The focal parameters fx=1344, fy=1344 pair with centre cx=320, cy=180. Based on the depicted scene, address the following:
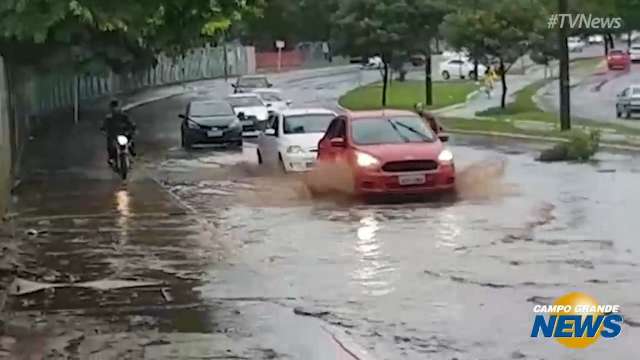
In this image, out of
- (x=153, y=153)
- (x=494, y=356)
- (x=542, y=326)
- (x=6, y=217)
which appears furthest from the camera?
(x=153, y=153)

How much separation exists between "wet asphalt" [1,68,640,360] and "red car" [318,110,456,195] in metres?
0.49

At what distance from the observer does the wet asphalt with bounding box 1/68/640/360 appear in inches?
399

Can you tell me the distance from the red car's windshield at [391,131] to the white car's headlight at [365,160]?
518mm

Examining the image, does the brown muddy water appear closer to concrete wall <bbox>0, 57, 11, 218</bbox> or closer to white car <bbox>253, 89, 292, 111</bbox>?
concrete wall <bbox>0, 57, 11, 218</bbox>

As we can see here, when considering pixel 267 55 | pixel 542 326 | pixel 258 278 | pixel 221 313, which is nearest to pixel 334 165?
pixel 258 278

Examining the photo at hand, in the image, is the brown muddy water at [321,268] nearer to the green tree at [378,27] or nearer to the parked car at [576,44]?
the green tree at [378,27]

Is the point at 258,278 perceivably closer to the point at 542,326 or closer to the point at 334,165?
the point at 542,326

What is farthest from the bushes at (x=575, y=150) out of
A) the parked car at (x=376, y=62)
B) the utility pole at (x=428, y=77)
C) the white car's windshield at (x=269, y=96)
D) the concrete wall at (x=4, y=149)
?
the parked car at (x=376, y=62)

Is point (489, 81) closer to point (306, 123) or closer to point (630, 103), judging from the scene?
point (630, 103)

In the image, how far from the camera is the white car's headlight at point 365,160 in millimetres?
20984

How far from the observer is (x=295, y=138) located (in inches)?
1043

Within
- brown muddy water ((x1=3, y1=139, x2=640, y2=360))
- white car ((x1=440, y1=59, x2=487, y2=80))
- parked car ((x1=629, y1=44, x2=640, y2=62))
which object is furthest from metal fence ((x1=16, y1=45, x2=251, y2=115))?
parked car ((x1=629, y1=44, x2=640, y2=62))

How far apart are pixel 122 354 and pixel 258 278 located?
3618 mm

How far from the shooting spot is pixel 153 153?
3538 centimetres
